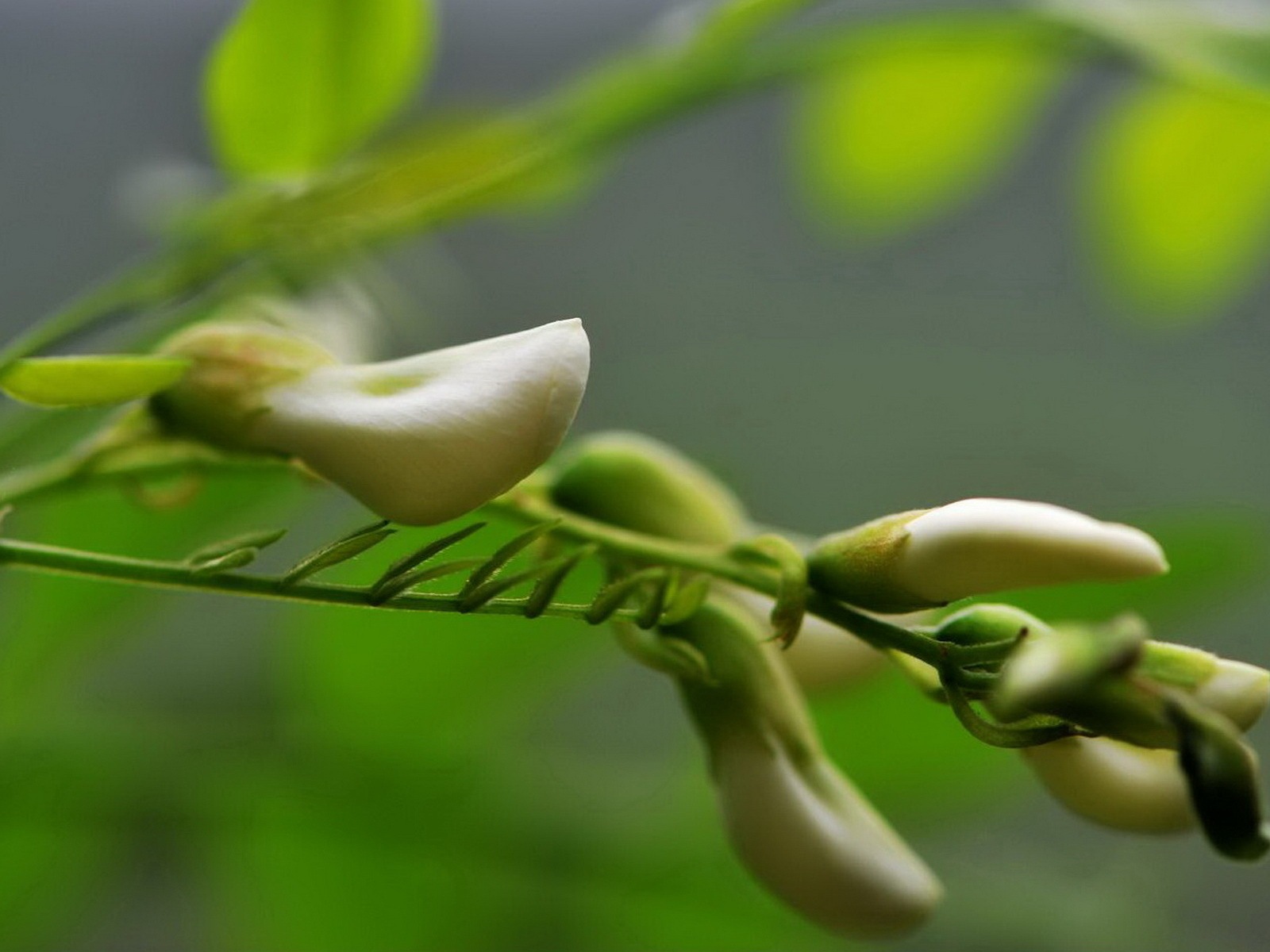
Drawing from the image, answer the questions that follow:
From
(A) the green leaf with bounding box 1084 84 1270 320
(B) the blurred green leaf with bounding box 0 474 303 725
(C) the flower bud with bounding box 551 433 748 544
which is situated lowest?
(C) the flower bud with bounding box 551 433 748 544

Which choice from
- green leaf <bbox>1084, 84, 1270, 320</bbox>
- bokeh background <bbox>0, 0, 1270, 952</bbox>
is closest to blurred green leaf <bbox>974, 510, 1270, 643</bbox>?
bokeh background <bbox>0, 0, 1270, 952</bbox>

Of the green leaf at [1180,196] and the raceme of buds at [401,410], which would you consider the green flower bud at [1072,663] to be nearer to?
the raceme of buds at [401,410]

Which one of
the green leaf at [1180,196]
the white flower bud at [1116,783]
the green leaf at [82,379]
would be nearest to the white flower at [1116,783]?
the white flower bud at [1116,783]

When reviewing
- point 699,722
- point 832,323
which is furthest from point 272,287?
point 832,323

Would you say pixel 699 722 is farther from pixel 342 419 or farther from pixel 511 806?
pixel 511 806

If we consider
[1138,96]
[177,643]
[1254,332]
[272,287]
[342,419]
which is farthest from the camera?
[1254,332]

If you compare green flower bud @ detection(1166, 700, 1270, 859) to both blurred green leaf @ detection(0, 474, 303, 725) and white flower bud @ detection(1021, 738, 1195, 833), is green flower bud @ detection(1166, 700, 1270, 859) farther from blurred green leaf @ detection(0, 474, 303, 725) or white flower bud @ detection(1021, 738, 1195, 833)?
blurred green leaf @ detection(0, 474, 303, 725)
